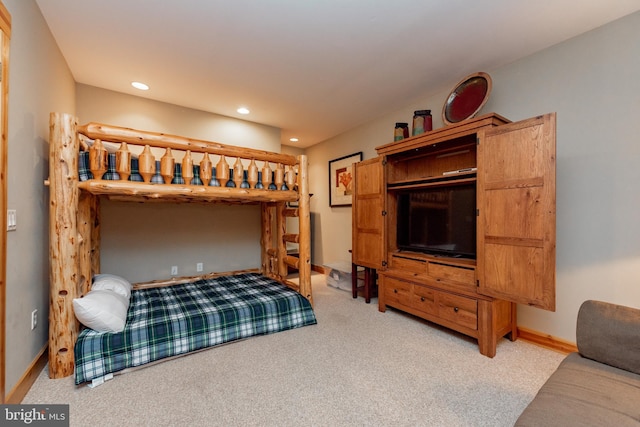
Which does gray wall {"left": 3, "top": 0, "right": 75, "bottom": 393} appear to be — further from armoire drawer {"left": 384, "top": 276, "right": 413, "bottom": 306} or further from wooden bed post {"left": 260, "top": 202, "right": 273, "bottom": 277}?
armoire drawer {"left": 384, "top": 276, "right": 413, "bottom": 306}

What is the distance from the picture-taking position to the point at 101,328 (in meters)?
1.90

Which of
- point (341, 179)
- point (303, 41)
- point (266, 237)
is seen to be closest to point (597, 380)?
point (303, 41)

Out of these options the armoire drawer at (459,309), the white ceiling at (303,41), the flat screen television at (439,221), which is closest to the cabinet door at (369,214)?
the flat screen television at (439,221)

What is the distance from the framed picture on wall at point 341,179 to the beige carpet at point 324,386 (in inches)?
99.3

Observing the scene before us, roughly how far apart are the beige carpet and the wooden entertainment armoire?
0.33 m

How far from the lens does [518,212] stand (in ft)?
6.47

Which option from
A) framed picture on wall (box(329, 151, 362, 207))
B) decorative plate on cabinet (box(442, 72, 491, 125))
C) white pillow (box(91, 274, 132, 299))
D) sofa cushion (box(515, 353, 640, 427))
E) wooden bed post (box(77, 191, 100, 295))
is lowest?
Result: sofa cushion (box(515, 353, 640, 427))

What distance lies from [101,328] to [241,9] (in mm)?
2503

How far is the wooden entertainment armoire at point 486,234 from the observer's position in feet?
6.12

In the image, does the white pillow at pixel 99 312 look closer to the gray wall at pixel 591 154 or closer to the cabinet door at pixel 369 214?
the cabinet door at pixel 369 214

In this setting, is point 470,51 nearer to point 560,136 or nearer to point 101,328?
point 560,136

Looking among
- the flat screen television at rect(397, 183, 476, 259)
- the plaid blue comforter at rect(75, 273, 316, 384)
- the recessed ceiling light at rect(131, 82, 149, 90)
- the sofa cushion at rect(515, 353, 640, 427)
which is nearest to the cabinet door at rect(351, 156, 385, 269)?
the flat screen television at rect(397, 183, 476, 259)

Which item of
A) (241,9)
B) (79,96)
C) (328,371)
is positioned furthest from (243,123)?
(328,371)

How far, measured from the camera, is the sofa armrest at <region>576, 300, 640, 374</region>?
1206 millimetres
